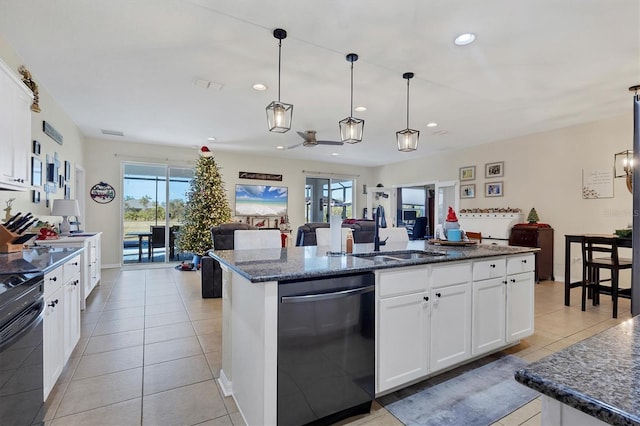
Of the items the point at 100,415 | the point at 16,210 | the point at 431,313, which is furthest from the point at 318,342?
the point at 16,210

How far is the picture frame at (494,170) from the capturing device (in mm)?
6531

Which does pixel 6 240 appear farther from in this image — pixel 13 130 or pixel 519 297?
pixel 519 297

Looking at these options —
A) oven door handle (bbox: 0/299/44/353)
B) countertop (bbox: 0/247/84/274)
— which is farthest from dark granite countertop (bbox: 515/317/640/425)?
countertop (bbox: 0/247/84/274)

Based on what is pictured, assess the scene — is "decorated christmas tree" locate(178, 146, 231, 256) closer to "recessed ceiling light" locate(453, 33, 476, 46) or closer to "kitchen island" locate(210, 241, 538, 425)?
"kitchen island" locate(210, 241, 538, 425)

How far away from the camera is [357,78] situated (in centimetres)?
361

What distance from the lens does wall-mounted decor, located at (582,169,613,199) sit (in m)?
5.01

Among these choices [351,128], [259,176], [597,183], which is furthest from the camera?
[259,176]

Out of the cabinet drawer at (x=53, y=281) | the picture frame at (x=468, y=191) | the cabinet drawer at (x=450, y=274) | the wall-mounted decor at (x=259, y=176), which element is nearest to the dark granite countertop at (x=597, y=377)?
the cabinet drawer at (x=450, y=274)

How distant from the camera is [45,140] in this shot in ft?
13.0

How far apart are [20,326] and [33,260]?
829mm

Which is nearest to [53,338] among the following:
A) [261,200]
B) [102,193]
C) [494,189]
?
[102,193]

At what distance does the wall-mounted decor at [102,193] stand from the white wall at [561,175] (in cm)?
677

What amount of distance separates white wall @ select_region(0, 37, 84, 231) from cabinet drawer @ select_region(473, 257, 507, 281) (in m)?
4.05

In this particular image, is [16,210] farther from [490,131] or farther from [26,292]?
[490,131]
